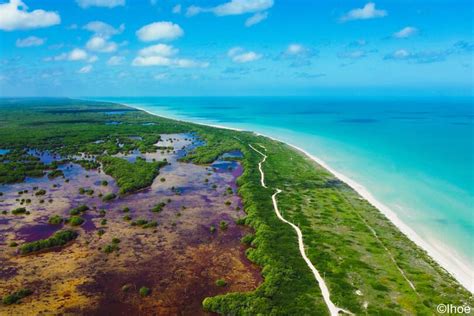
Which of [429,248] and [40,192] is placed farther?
[40,192]

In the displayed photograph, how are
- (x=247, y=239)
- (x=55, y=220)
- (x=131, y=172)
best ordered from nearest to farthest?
(x=247, y=239) < (x=55, y=220) < (x=131, y=172)

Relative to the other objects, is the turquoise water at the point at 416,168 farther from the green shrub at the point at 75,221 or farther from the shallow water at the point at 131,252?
the green shrub at the point at 75,221

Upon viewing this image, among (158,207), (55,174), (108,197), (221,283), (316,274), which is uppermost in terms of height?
(55,174)

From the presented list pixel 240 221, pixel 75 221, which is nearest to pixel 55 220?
pixel 75 221

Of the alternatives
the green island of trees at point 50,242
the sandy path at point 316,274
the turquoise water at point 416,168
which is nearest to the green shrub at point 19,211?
the green island of trees at point 50,242

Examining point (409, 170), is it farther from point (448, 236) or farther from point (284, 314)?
point (284, 314)

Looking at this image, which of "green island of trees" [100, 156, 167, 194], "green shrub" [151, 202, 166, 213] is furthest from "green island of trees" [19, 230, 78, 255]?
"green island of trees" [100, 156, 167, 194]

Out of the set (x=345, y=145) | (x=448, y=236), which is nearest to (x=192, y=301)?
Result: (x=448, y=236)

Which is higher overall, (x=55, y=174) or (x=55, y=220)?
(x=55, y=174)

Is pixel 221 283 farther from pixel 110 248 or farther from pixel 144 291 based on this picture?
pixel 110 248
